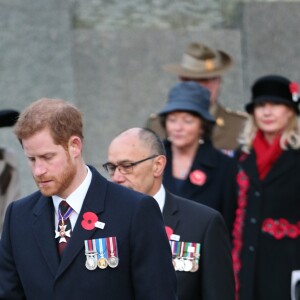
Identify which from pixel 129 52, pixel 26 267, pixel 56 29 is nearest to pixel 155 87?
pixel 129 52

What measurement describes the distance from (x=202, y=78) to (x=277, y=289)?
1.92m

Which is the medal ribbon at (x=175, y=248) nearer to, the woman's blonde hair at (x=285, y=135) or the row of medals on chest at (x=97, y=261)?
the row of medals on chest at (x=97, y=261)

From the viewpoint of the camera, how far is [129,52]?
9953mm

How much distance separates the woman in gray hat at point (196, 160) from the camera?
7.67m

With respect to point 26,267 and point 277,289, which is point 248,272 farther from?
point 26,267

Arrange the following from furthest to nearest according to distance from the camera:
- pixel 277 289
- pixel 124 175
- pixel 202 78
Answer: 1. pixel 202 78
2. pixel 277 289
3. pixel 124 175

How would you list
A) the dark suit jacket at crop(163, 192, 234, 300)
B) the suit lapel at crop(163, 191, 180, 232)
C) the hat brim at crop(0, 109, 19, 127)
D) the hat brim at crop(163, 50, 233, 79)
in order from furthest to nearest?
the hat brim at crop(163, 50, 233, 79), the hat brim at crop(0, 109, 19, 127), the suit lapel at crop(163, 191, 180, 232), the dark suit jacket at crop(163, 192, 234, 300)

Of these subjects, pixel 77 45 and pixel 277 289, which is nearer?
pixel 277 289

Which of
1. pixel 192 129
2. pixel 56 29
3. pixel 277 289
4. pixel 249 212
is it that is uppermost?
pixel 56 29

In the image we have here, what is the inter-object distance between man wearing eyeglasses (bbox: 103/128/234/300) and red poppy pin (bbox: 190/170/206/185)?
5.34 feet

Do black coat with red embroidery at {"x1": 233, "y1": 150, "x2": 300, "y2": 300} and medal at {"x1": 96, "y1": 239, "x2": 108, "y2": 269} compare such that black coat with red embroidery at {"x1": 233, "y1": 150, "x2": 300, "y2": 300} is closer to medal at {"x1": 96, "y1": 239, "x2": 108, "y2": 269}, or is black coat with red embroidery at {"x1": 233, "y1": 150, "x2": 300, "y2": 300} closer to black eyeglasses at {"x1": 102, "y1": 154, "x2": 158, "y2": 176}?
black eyeglasses at {"x1": 102, "y1": 154, "x2": 158, "y2": 176}

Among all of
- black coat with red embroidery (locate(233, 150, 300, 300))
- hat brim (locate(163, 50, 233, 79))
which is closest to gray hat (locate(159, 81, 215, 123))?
black coat with red embroidery (locate(233, 150, 300, 300))

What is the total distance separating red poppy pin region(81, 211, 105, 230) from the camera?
180 inches

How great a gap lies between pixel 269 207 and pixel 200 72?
5.40ft
